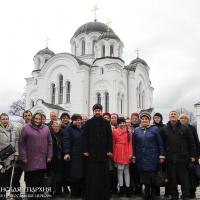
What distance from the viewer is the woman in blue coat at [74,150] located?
246 inches

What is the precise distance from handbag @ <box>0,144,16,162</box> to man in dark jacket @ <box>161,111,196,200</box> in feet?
9.90

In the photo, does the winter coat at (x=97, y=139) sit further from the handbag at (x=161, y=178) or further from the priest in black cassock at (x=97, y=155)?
the handbag at (x=161, y=178)

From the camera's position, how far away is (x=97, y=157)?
5.90m

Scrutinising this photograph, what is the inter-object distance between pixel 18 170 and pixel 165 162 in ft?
9.84

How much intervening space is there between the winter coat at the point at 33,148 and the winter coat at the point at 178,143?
2.46m

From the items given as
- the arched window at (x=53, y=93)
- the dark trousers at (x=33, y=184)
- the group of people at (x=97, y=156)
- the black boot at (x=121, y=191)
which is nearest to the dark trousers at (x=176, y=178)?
the group of people at (x=97, y=156)

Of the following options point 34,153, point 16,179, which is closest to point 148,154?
point 34,153

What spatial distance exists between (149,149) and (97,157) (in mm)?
1127

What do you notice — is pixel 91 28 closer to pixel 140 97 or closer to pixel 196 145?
pixel 140 97

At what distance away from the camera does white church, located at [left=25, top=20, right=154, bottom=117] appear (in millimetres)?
28562

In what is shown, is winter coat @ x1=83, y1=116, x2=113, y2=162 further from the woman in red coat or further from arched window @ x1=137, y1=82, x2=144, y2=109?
arched window @ x1=137, y1=82, x2=144, y2=109

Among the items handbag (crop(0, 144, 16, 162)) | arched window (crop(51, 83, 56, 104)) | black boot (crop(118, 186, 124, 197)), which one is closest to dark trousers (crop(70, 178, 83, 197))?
black boot (crop(118, 186, 124, 197))

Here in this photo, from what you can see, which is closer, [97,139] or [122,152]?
[97,139]

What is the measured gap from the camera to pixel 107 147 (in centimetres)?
603
